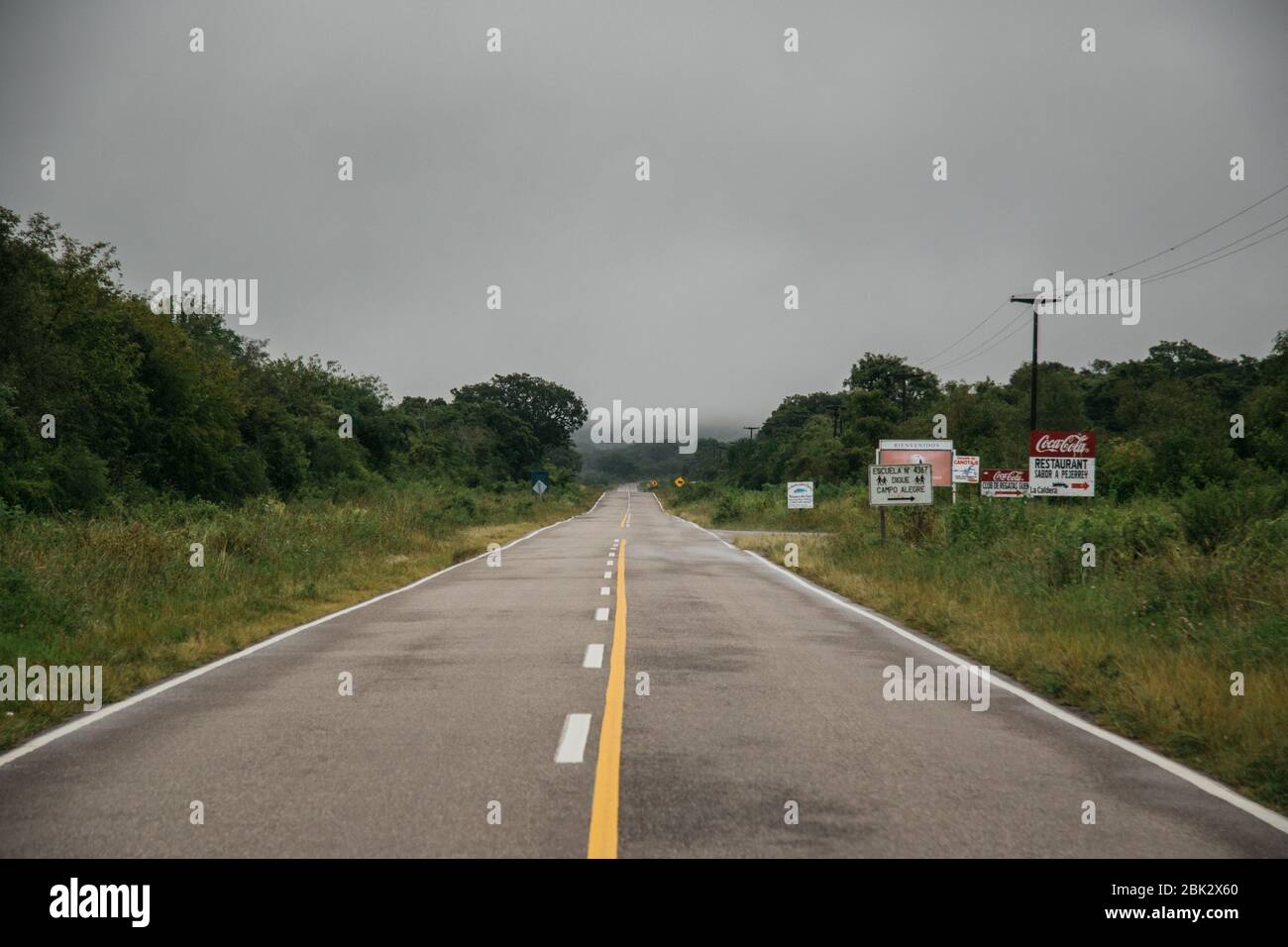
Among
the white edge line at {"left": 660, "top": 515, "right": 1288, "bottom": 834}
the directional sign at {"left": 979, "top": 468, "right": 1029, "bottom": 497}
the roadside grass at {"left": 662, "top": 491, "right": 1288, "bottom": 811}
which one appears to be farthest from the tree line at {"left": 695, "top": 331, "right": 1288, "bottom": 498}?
the white edge line at {"left": 660, "top": 515, "right": 1288, "bottom": 834}

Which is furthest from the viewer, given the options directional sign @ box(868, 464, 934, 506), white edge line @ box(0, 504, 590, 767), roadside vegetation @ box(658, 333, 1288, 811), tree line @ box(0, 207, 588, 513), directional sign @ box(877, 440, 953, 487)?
directional sign @ box(877, 440, 953, 487)

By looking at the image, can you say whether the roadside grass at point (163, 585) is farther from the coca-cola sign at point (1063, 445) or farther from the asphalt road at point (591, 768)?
the coca-cola sign at point (1063, 445)

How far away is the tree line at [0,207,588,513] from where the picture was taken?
26.9m

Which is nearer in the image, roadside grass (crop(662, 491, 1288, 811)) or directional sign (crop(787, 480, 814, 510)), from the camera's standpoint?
roadside grass (crop(662, 491, 1288, 811))

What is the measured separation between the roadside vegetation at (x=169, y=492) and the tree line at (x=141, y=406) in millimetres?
80

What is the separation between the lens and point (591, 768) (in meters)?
6.17

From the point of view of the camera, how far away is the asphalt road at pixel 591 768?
4902 millimetres

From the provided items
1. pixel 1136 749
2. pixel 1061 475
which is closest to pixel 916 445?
pixel 1061 475

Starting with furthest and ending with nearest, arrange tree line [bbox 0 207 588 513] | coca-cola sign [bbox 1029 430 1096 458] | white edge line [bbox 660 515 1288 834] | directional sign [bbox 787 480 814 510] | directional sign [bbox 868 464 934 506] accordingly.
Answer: directional sign [bbox 787 480 814 510] < tree line [bbox 0 207 588 513] < directional sign [bbox 868 464 934 506] < coca-cola sign [bbox 1029 430 1096 458] < white edge line [bbox 660 515 1288 834]

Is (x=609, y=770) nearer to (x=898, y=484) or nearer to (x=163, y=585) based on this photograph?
(x=163, y=585)

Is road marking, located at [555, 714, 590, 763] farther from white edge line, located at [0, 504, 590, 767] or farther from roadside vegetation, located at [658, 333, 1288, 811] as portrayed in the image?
roadside vegetation, located at [658, 333, 1288, 811]

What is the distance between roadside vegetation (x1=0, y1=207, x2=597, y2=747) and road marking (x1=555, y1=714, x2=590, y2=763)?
4.05m
